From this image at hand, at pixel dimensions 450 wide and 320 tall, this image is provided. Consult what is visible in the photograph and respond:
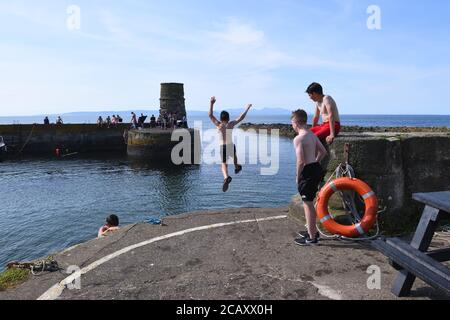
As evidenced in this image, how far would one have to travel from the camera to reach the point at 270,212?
771cm

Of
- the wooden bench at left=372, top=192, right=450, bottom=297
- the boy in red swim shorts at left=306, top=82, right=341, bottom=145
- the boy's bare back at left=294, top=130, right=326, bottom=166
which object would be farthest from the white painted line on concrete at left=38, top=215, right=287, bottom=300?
the wooden bench at left=372, top=192, right=450, bottom=297

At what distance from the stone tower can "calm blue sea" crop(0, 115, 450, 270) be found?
481 inches

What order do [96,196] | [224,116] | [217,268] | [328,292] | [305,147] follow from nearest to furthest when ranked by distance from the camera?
[328,292]
[217,268]
[305,147]
[224,116]
[96,196]

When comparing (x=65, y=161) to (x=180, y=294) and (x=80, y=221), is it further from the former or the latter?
(x=180, y=294)

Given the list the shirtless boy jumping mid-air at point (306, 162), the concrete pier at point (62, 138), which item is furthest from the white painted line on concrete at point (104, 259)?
the concrete pier at point (62, 138)

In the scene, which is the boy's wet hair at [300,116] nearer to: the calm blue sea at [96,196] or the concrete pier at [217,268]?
the concrete pier at [217,268]

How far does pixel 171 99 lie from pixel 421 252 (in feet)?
149

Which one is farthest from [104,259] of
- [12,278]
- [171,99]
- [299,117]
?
[171,99]

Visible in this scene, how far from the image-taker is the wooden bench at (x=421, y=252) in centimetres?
359

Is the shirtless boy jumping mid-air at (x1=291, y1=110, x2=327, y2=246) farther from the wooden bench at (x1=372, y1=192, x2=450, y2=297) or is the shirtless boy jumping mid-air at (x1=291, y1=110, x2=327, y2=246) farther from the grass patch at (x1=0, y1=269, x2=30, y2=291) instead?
the grass patch at (x1=0, y1=269, x2=30, y2=291)

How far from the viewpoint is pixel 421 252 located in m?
3.84

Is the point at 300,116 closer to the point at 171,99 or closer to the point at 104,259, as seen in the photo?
the point at 104,259

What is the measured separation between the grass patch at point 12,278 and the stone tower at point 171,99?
4248cm
